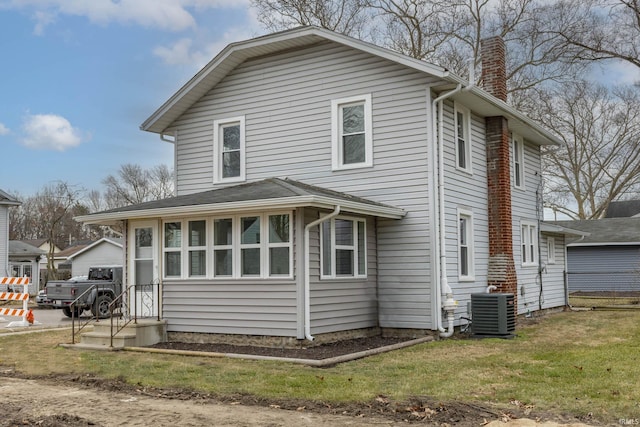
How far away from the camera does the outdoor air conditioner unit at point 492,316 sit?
1293cm

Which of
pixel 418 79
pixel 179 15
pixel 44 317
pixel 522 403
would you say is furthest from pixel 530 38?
pixel 522 403

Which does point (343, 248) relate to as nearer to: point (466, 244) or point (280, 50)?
point (466, 244)

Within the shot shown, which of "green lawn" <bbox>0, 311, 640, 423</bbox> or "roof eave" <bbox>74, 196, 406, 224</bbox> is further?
"roof eave" <bbox>74, 196, 406, 224</bbox>

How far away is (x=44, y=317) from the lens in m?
21.5

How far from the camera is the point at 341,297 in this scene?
12.4m

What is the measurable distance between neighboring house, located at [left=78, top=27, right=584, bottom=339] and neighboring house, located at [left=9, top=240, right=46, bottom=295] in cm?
2551

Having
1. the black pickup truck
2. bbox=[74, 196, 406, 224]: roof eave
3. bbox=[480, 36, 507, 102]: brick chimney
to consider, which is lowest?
the black pickup truck

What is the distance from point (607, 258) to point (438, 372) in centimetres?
2645

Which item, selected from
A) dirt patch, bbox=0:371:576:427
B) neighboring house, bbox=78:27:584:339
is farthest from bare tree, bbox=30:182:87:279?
dirt patch, bbox=0:371:576:427

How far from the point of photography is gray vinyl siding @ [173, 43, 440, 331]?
12961mm

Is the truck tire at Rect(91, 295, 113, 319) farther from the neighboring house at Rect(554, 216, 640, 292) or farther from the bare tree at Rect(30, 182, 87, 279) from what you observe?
Answer: the bare tree at Rect(30, 182, 87, 279)

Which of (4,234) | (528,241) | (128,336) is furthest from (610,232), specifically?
(4,234)

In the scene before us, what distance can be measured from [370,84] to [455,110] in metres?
1.95

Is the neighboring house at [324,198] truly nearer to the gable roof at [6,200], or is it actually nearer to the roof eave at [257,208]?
the roof eave at [257,208]
